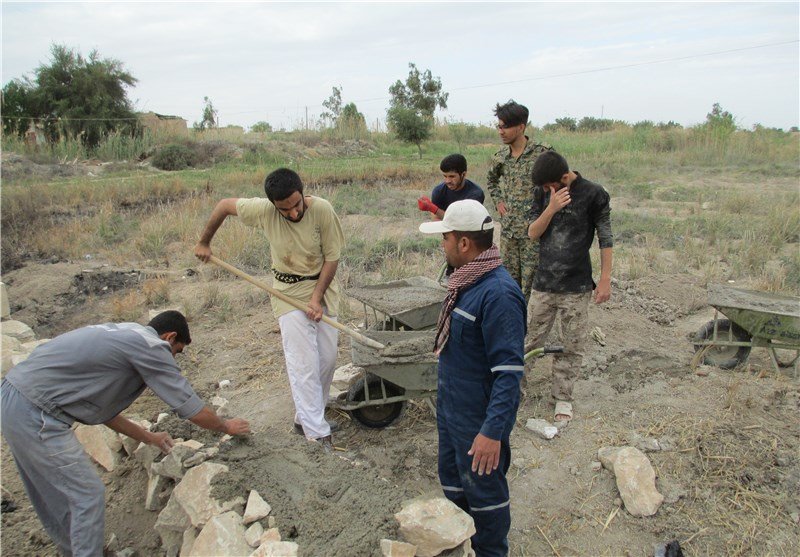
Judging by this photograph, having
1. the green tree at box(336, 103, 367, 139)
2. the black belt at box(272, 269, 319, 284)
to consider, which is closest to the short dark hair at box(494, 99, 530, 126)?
the black belt at box(272, 269, 319, 284)

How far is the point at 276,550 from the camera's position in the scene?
7.69ft

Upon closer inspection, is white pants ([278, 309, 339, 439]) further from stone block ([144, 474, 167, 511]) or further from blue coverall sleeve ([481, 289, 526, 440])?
blue coverall sleeve ([481, 289, 526, 440])

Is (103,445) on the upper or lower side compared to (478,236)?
lower

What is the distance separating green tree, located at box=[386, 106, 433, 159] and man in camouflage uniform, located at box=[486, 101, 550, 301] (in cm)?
1915

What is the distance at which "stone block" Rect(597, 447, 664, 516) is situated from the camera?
3.21 metres

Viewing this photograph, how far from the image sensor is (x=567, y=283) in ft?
13.1

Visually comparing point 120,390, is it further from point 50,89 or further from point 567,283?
point 50,89

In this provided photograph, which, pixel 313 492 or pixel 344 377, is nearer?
pixel 313 492

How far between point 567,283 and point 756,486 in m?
1.69

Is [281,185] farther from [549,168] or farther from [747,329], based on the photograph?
[747,329]

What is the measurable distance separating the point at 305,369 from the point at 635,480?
2.16 m


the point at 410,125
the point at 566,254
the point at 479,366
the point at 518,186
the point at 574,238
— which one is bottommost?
the point at 479,366

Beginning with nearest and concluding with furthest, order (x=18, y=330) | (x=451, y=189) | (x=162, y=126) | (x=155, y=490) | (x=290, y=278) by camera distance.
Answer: (x=155, y=490)
(x=290, y=278)
(x=451, y=189)
(x=18, y=330)
(x=162, y=126)

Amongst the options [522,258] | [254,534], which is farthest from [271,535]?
[522,258]
